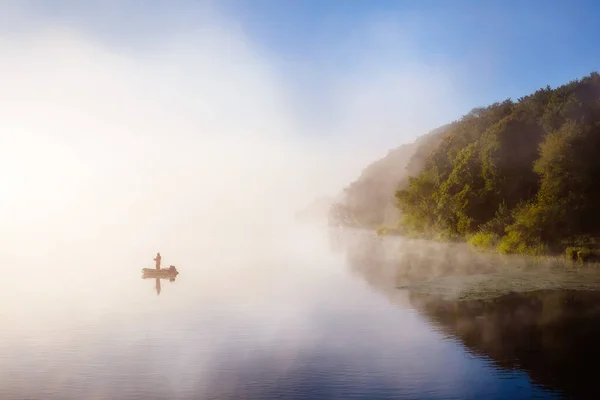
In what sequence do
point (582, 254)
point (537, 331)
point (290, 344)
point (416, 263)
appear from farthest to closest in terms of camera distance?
1. point (416, 263)
2. point (582, 254)
3. point (537, 331)
4. point (290, 344)

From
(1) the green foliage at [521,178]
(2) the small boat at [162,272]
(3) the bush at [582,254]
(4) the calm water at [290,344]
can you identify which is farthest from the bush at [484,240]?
(2) the small boat at [162,272]

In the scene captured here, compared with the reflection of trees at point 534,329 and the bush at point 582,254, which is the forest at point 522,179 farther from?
the reflection of trees at point 534,329

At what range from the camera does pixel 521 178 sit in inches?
3533

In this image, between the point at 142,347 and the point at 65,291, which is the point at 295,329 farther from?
the point at 65,291

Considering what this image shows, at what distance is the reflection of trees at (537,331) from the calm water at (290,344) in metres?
0.13

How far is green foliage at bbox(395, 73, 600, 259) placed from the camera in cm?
7669

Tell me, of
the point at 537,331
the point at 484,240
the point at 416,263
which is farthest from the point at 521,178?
the point at 537,331

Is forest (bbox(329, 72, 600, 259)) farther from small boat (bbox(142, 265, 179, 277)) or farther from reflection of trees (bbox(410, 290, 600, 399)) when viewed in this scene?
small boat (bbox(142, 265, 179, 277))

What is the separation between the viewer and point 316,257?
11100cm

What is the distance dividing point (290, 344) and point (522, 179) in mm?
63730

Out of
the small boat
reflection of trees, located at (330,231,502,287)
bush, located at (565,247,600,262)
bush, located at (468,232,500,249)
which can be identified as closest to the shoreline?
reflection of trees, located at (330,231,502,287)

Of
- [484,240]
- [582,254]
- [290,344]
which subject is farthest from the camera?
[484,240]

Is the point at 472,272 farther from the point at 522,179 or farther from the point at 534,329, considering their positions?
the point at 534,329

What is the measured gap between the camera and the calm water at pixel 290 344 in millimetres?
28156
